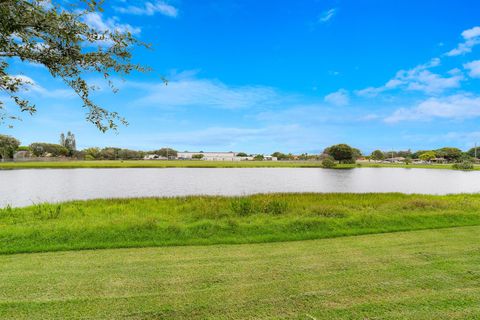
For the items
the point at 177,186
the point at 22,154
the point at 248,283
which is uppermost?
the point at 22,154

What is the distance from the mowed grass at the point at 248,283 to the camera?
4047mm

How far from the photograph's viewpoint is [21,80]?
4145mm

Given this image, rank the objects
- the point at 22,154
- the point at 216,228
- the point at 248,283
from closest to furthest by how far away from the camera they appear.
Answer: the point at 248,283 → the point at 216,228 → the point at 22,154

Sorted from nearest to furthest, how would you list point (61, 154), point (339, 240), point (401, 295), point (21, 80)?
point (21, 80)
point (401, 295)
point (339, 240)
point (61, 154)

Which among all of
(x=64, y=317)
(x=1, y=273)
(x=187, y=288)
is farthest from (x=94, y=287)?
(x=1, y=273)

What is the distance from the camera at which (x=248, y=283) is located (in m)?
4.98

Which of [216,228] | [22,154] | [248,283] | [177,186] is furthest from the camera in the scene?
[22,154]

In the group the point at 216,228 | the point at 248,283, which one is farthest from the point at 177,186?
the point at 248,283

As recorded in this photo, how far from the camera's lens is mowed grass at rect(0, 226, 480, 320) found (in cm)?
405

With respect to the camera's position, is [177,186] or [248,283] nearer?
[248,283]

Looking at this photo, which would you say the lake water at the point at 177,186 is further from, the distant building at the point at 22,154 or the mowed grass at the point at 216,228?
the distant building at the point at 22,154

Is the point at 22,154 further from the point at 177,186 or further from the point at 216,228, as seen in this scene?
the point at 216,228

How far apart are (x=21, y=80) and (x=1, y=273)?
13.0 ft

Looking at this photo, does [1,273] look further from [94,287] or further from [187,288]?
[187,288]
